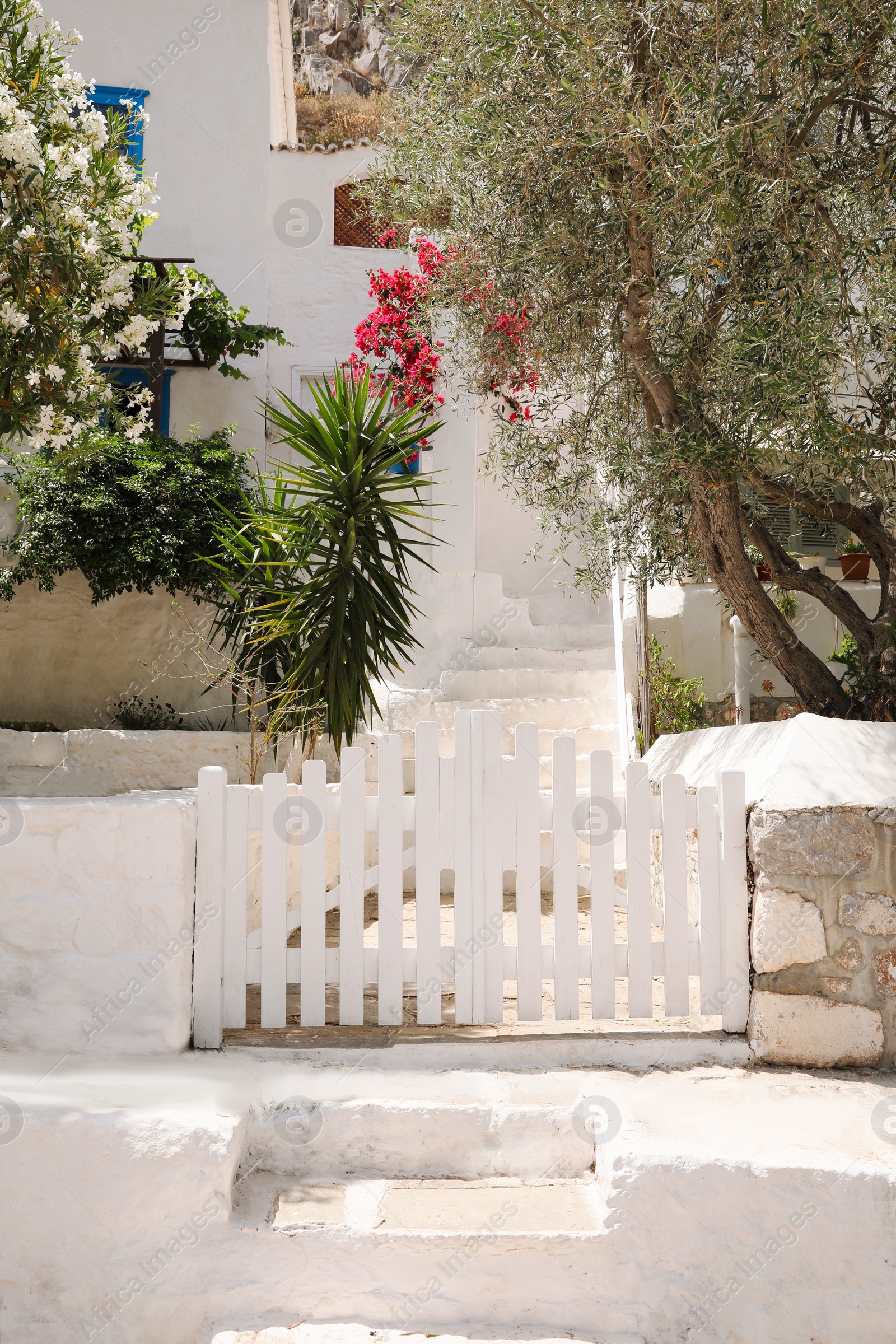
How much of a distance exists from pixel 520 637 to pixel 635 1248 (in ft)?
19.7

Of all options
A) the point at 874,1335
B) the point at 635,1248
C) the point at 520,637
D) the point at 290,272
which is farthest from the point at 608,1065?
the point at 290,272

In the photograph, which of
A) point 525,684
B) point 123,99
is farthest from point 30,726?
point 123,99

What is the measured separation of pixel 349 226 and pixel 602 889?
1056cm

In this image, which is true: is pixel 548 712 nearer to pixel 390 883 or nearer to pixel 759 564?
pixel 759 564

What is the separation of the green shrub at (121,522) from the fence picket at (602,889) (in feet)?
15.6

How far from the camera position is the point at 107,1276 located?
8.20 feet

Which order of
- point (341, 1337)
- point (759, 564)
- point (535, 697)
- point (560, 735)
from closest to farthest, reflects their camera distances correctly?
point (341, 1337) → point (759, 564) → point (560, 735) → point (535, 697)

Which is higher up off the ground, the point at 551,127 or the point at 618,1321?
the point at 551,127

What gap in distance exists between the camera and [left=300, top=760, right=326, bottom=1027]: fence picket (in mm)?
3289

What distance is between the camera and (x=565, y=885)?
3.35 m

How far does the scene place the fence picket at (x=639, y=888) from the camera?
3.32 meters

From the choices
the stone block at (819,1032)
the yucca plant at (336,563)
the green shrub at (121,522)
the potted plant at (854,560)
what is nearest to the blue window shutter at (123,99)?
the green shrub at (121,522)

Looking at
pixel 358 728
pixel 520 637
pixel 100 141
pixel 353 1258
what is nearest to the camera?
pixel 353 1258

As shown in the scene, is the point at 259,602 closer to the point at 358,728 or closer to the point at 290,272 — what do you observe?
the point at 358,728
